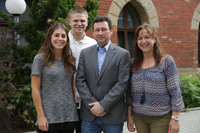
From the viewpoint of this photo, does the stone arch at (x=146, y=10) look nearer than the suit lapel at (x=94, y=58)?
No

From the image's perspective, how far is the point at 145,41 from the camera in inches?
94.5

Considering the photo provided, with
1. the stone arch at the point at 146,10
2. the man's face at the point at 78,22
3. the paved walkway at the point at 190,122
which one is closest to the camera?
the man's face at the point at 78,22

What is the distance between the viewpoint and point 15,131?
171 inches

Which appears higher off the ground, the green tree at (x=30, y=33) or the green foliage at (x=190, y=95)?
the green tree at (x=30, y=33)

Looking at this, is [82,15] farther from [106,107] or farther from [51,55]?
[106,107]

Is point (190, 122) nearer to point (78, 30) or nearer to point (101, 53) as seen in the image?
point (101, 53)

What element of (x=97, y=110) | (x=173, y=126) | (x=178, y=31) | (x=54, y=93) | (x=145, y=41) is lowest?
(x=173, y=126)

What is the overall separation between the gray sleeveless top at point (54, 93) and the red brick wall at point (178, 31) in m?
6.90

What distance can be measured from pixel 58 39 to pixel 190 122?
14.4ft

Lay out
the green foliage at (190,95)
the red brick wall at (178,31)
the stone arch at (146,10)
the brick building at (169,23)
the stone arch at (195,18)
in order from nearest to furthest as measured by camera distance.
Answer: the green foliage at (190,95) < the stone arch at (146,10) < the brick building at (169,23) < the red brick wall at (178,31) < the stone arch at (195,18)

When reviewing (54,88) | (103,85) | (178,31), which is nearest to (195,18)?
(178,31)

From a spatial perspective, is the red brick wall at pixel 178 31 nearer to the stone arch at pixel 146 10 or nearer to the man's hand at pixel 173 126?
the stone arch at pixel 146 10

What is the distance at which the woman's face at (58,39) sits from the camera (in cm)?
243

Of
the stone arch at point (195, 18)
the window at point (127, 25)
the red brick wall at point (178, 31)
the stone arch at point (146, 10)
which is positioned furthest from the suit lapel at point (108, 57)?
the stone arch at point (195, 18)
